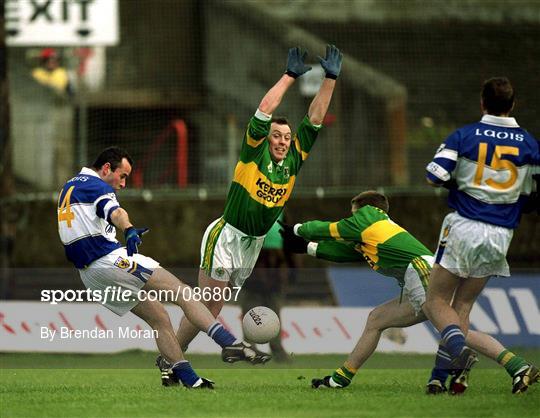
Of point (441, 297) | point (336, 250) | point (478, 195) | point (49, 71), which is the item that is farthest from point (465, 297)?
point (49, 71)

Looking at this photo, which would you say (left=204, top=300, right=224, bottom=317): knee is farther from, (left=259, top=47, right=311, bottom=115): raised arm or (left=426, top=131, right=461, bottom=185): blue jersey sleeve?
(left=426, top=131, right=461, bottom=185): blue jersey sleeve

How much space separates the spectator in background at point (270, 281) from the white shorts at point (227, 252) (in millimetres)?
2614

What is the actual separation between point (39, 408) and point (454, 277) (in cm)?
288

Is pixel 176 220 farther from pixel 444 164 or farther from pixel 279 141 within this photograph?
pixel 444 164

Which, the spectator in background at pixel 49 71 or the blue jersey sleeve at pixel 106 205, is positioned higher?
the blue jersey sleeve at pixel 106 205

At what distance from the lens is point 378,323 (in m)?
10.5

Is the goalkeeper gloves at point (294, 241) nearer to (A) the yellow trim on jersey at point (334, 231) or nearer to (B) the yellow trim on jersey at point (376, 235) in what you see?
(A) the yellow trim on jersey at point (334, 231)

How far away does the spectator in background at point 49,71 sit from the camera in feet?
69.7

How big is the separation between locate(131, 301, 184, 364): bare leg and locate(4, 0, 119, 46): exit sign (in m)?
8.54

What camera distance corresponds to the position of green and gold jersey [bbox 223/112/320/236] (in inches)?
426

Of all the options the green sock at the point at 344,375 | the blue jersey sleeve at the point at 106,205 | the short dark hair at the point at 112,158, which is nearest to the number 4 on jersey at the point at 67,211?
the blue jersey sleeve at the point at 106,205

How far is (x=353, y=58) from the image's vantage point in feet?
67.6

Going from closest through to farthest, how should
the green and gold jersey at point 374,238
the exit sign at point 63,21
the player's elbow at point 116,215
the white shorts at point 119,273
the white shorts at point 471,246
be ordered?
1. the white shorts at point 471,246
2. the player's elbow at point 116,215
3. the white shorts at point 119,273
4. the green and gold jersey at point 374,238
5. the exit sign at point 63,21

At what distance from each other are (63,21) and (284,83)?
8.55m
